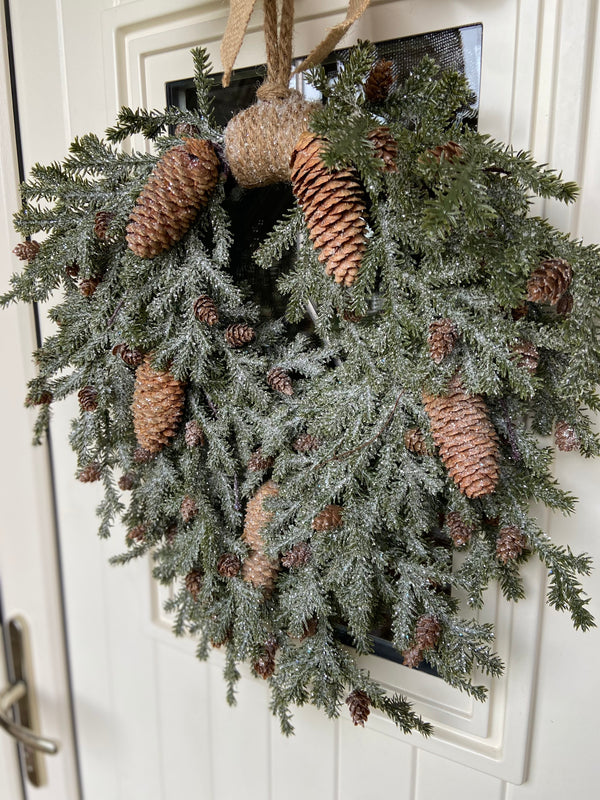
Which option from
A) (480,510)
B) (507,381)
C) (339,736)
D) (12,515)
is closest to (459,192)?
(507,381)

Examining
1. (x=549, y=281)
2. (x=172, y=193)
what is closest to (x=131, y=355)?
(x=172, y=193)

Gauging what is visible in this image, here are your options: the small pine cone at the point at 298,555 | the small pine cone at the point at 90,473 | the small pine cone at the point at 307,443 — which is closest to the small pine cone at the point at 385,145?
the small pine cone at the point at 307,443

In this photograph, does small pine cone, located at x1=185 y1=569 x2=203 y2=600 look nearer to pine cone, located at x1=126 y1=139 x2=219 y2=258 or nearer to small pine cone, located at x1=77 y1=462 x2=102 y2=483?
small pine cone, located at x1=77 y1=462 x2=102 y2=483

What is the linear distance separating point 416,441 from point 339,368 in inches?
3.8

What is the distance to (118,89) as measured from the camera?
0.67m

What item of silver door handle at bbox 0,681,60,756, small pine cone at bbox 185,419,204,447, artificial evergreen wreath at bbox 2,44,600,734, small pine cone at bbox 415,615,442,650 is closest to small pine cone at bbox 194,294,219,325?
artificial evergreen wreath at bbox 2,44,600,734

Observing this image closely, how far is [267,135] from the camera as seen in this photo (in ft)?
1.55

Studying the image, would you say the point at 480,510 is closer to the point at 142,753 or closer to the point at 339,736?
the point at 339,736

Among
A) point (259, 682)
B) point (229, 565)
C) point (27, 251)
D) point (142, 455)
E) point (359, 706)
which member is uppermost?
point (27, 251)

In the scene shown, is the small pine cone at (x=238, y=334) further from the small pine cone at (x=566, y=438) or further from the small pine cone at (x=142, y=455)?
the small pine cone at (x=566, y=438)

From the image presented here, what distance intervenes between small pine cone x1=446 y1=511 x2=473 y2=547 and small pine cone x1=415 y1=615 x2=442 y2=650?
8cm

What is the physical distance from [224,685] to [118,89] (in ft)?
2.69

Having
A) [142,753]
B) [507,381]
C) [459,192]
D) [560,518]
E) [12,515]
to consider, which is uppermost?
[459,192]

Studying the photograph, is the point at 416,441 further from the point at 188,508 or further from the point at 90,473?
the point at 90,473
